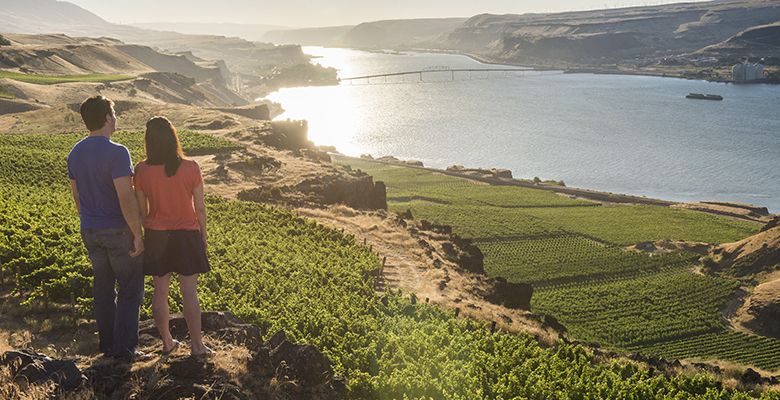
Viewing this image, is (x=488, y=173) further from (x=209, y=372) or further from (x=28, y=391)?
(x=28, y=391)

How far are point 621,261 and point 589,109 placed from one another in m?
123

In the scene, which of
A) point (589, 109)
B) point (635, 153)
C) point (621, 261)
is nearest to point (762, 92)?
point (589, 109)

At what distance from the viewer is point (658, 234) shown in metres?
60.9

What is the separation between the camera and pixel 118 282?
9.31 meters

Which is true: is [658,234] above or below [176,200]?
below

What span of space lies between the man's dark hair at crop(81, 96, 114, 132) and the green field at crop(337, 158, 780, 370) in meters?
32.4

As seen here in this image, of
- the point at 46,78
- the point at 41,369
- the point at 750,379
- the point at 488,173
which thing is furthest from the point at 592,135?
the point at 41,369

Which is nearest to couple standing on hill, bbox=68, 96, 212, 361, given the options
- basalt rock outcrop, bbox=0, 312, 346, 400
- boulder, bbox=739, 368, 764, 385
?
basalt rock outcrop, bbox=0, 312, 346, 400

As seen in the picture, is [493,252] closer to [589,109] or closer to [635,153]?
[635,153]

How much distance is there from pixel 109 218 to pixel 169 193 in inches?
38.6

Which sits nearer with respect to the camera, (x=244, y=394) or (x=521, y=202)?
(x=244, y=394)

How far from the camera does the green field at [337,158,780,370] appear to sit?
37.7 meters

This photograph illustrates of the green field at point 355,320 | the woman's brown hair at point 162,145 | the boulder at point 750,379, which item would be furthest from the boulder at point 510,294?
the woman's brown hair at point 162,145

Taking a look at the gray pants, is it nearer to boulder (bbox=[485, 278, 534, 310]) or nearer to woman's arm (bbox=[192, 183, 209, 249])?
woman's arm (bbox=[192, 183, 209, 249])
